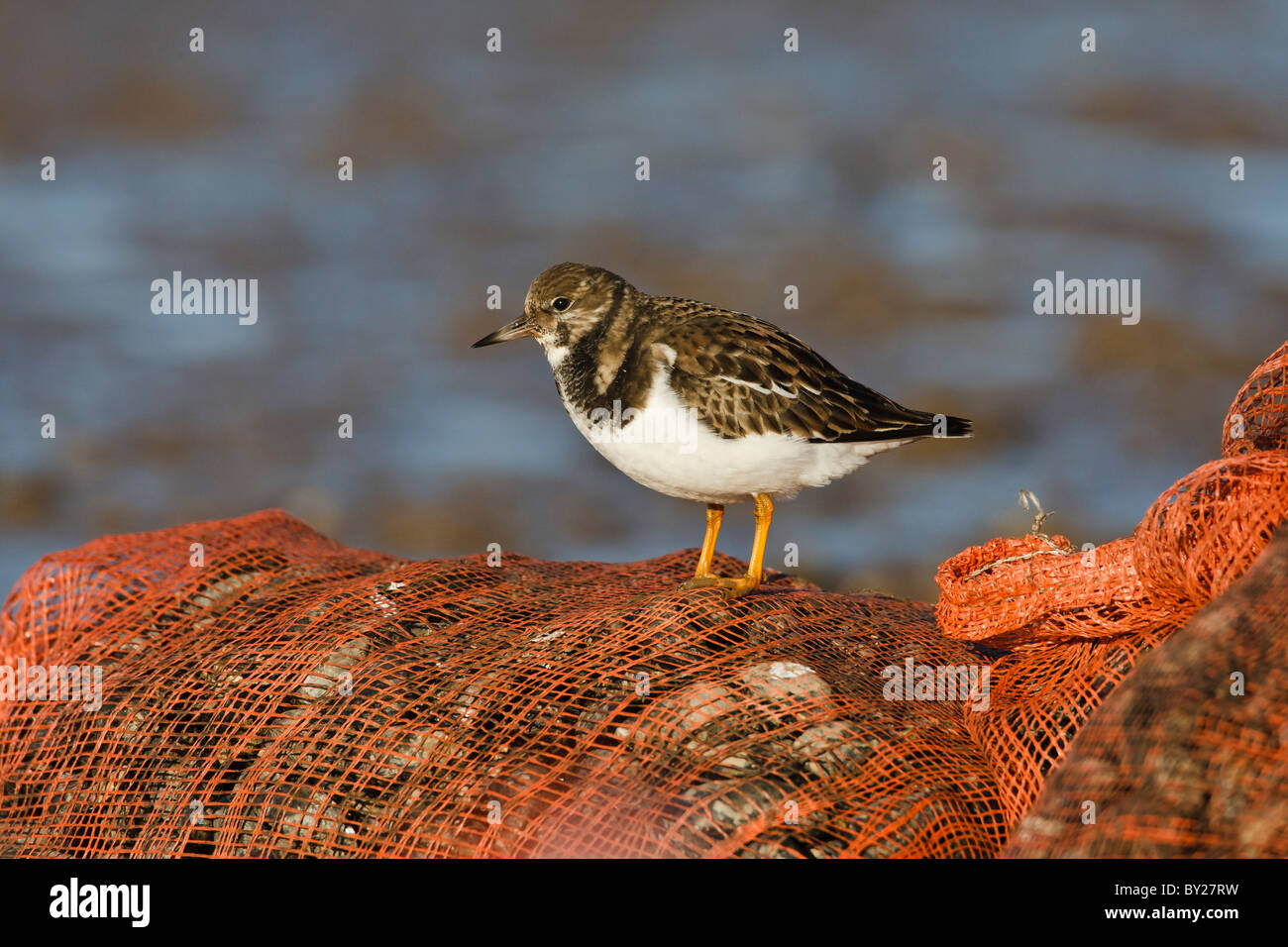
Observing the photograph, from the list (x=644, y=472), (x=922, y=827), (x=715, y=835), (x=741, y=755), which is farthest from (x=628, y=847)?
(x=644, y=472)

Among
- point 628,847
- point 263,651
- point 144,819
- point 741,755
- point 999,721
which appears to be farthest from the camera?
point 263,651

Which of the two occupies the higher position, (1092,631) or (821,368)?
(821,368)

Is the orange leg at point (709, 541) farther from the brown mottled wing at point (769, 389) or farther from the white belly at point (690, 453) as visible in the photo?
the brown mottled wing at point (769, 389)

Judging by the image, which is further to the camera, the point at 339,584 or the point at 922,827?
the point at 339,584

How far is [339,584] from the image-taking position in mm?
5590

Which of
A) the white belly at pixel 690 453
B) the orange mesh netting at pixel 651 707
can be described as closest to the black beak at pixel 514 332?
the white belly at pixel 690 453

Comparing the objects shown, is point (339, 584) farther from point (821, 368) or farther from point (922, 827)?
point (922, 827)

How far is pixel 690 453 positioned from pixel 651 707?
49.9 inches

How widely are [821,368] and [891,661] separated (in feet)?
4.80

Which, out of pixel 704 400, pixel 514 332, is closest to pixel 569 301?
pixel 514 332

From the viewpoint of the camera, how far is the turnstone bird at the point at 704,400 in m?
5.12

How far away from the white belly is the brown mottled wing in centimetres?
6

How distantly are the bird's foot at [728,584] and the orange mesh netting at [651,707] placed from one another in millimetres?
77
